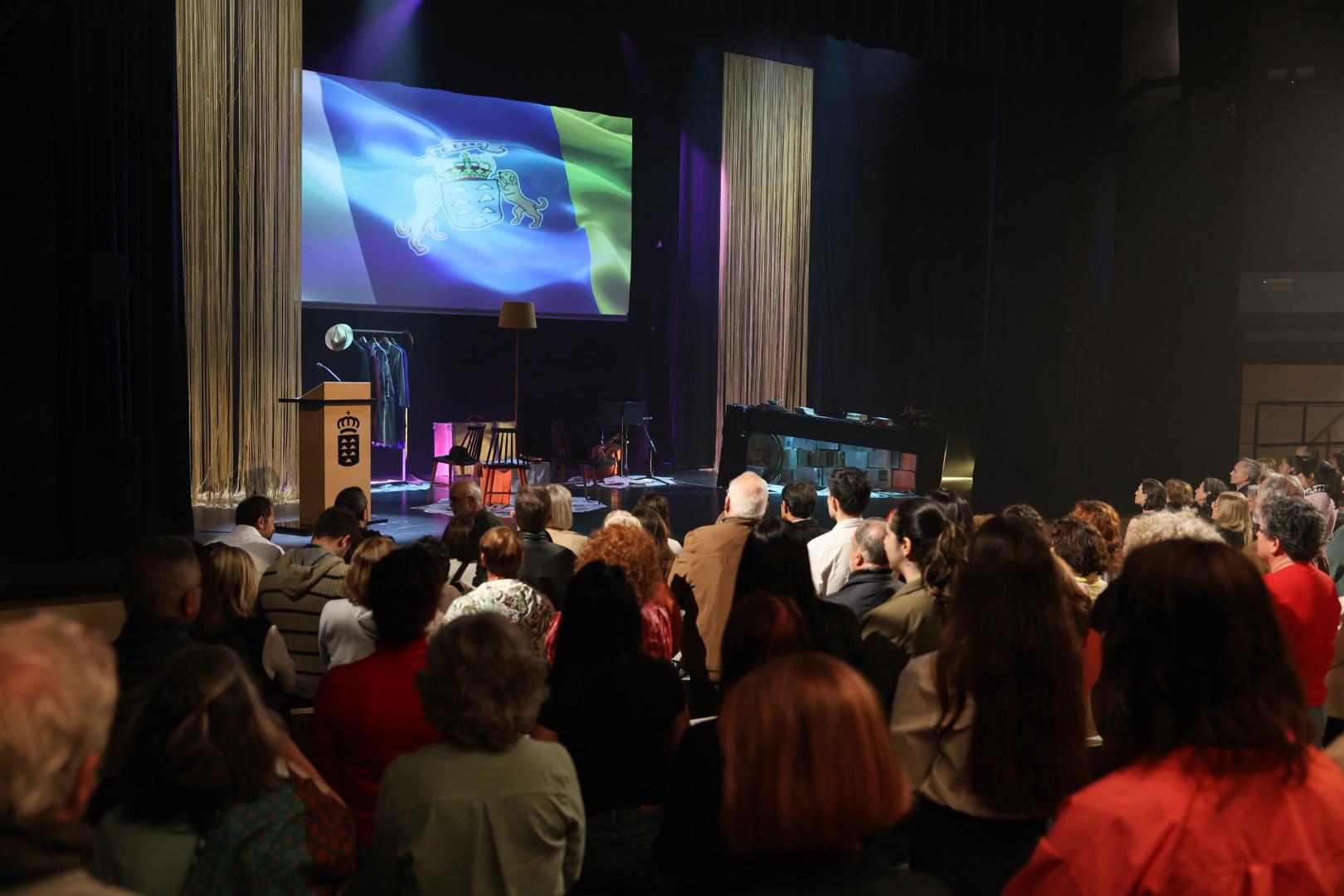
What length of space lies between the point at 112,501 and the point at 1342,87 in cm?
1092

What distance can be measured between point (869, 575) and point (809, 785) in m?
1.96

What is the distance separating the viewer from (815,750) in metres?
1.27

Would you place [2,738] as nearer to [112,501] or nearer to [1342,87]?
[112,501]

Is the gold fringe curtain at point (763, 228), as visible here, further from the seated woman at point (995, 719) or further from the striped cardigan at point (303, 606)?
the seated woman at point (995, 719)

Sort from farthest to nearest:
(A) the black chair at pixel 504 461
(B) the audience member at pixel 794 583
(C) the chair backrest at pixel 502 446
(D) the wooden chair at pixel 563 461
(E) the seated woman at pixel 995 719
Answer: (D) the wooden chair at pixel 563 461, (C) the chair backrest at pixel 502 446, (A) the black chair at pixel 504 461, (B) the audience member at pixel 794 583, (E) the seated woman at pixel 995 719

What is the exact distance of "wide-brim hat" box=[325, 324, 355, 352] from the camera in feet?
35.9

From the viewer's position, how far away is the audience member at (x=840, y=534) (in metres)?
3.88

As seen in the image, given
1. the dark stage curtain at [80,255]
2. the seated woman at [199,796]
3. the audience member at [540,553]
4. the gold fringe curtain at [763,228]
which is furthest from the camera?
the gold fringe curtain at [763,228]

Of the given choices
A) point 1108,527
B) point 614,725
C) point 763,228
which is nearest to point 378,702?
point 614,725

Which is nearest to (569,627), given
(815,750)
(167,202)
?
(815,750)

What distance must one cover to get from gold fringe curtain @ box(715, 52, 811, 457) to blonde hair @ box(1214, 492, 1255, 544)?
9.23 meters

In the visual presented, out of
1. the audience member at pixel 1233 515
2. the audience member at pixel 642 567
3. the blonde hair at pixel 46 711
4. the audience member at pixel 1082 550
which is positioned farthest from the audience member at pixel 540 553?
the audience member at pixel 1233 515

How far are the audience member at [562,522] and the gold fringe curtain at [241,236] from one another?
252 inches

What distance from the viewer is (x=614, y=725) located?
7.24 feet
